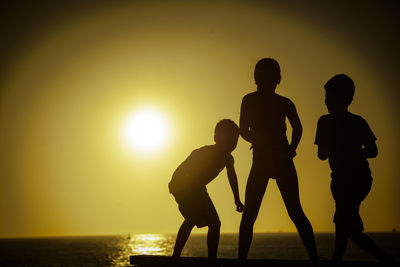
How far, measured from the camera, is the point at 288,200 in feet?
20.3

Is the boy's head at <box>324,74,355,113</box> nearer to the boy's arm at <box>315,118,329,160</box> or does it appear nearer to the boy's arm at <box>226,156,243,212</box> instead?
the boy's arm at <box>315,118,329,160</box>

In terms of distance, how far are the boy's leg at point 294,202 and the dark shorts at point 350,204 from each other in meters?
0.42

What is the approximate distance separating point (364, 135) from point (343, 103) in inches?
21.7

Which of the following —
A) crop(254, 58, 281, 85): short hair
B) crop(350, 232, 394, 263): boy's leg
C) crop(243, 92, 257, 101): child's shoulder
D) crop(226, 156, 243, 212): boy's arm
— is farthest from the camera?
crop(226, 156, 243, 212): boy's arm

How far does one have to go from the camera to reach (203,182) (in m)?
7.75

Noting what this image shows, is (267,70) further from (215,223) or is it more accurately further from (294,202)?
(215,223)

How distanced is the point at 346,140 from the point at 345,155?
0.22 metres

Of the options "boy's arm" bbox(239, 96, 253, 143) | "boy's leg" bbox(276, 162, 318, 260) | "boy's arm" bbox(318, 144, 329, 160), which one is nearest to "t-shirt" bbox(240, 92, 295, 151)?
"boy's arm" bbox(239, 96, 253, 143)

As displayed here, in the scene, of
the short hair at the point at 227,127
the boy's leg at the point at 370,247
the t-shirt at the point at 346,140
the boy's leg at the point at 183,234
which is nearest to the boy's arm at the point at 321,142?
the t-shirt at the point at 346,140

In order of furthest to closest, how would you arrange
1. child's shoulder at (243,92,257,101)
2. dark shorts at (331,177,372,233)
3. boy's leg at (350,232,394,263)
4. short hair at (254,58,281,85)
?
child's shoulder at (243,92,257,101) < short hair at (254,58,281,85) < dark shorts at (331,177,372,233) < boy's leg at (350,232,394,263)

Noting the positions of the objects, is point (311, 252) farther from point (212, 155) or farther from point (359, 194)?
point (212, 155)

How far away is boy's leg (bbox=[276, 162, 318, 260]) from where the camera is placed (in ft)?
19.9

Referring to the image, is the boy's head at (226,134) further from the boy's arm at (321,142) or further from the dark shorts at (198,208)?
the boy's arm at (321,142)

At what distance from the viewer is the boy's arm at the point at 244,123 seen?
6.52m
